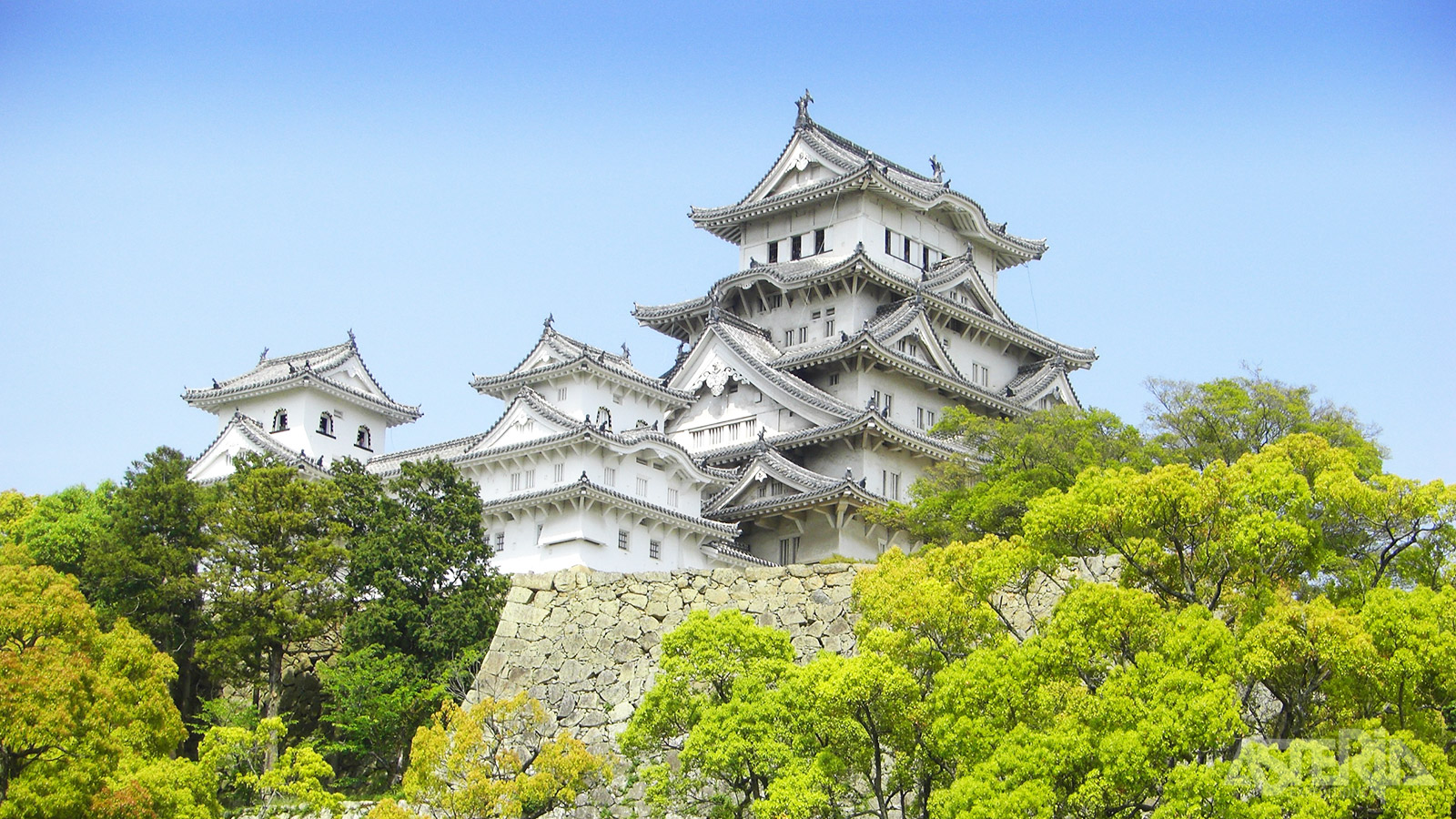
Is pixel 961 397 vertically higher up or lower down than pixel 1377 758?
higher up

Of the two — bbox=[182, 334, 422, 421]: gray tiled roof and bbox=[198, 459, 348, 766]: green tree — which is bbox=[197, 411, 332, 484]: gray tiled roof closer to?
bbox=[182, 334, 422, 421]: gray tiled roof

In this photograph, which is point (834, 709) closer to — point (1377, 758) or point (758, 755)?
point (758, 755)

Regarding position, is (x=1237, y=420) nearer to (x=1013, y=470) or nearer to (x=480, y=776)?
(x=1013, y=470)

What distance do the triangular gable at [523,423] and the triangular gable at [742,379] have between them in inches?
271

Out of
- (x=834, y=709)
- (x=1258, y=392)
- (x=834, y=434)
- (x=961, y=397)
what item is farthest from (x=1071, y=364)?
(x=834, y=709)

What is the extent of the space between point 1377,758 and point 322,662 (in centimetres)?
2108

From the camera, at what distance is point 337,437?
45.4 metres

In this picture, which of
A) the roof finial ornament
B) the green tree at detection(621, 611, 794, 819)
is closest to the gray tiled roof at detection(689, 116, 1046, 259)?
the roof finial ornament

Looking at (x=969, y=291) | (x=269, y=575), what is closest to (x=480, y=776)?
(x=269, y=575)

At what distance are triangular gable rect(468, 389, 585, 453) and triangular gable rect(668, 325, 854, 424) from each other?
6.87 m

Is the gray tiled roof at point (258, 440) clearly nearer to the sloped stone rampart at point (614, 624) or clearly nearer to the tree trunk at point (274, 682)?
the tree trunk at point (274, 682)

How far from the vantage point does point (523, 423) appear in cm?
4091

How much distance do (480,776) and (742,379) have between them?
23278 mm

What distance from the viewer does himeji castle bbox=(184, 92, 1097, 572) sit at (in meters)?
40.4
